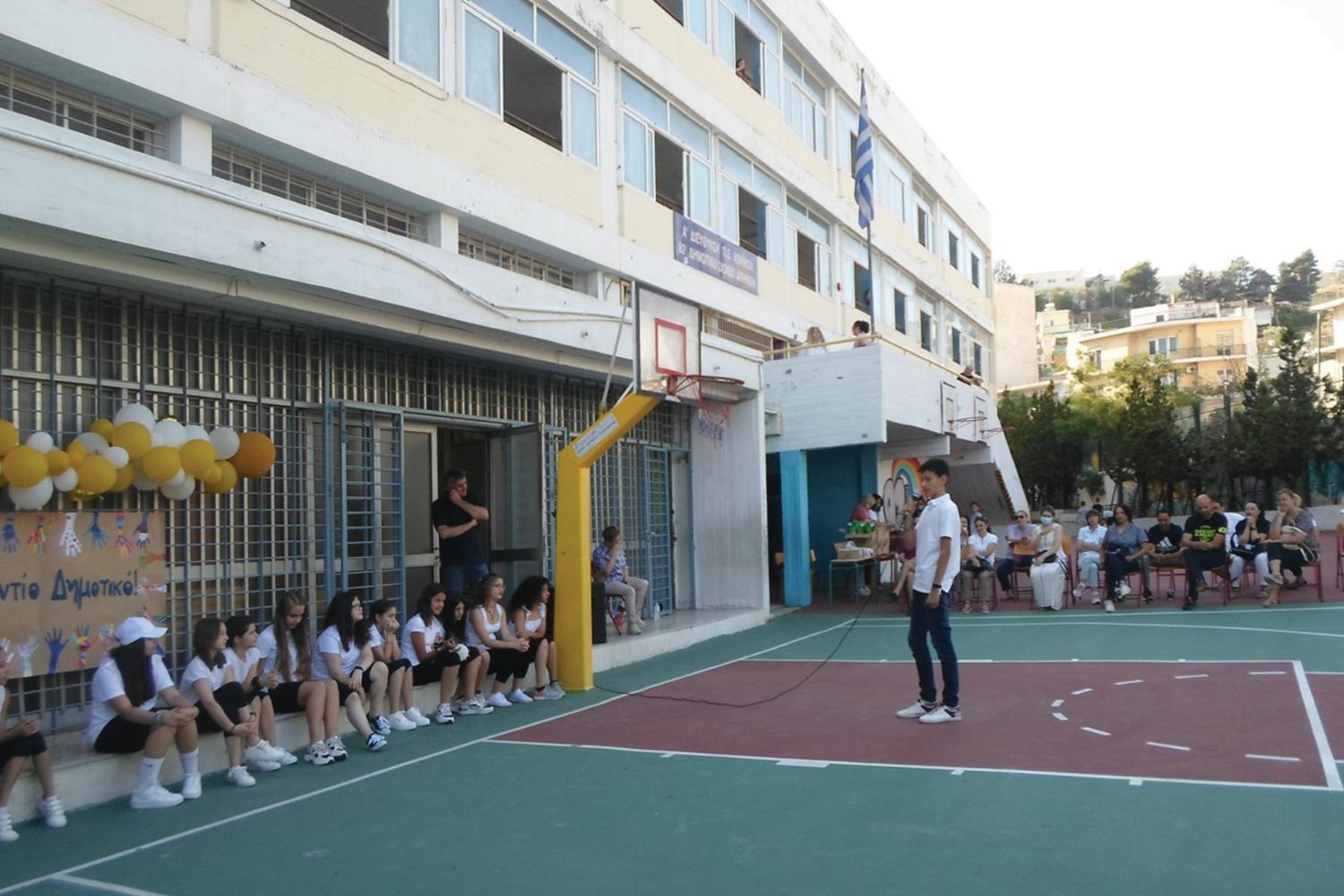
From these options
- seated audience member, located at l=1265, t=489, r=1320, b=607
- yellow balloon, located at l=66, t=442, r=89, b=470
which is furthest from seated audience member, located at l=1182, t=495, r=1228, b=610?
yellow balloon, located at l=66, t=442, r=89, b=470

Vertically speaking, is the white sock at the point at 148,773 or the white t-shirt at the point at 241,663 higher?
the white t-shirt at the point at 241,663

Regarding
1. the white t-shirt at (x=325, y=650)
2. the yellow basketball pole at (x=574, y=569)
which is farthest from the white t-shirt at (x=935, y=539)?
the white t-shirt at (x=325, y=650)

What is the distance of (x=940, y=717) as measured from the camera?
8.04m

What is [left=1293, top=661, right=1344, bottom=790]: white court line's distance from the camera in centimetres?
602

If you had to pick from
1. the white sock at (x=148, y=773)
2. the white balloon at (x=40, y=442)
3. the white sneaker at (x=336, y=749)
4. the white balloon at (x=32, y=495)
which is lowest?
the white sneaker at (x=336, y=749)

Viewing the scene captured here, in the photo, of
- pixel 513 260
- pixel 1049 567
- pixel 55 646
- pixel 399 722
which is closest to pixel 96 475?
pixel 55 646

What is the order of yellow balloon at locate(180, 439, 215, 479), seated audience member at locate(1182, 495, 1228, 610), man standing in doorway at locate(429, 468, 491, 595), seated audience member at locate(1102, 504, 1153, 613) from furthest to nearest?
seated audience member at locate(1102, 504, 1153, 613), seated audience member at locate(1182, 495, 1228, 610), man standing in doorway at locate(429, 468, 491, 595), yellow balloon at locate(180, 439, 215, 479)

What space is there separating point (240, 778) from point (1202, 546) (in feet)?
39.9

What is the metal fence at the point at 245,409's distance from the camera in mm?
7461

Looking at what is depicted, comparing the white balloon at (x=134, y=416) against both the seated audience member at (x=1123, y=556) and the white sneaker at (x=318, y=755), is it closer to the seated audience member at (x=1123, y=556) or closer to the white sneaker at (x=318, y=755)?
the white sneaker at (x=318, y=755)

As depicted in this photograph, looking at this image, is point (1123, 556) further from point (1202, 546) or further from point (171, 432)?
point (171, 432)

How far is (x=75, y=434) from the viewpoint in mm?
7586

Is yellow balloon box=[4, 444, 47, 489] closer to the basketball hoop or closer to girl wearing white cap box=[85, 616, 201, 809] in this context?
girl wearing white cap box=[85, 616, 201, 809]

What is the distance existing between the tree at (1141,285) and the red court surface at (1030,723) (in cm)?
11573
